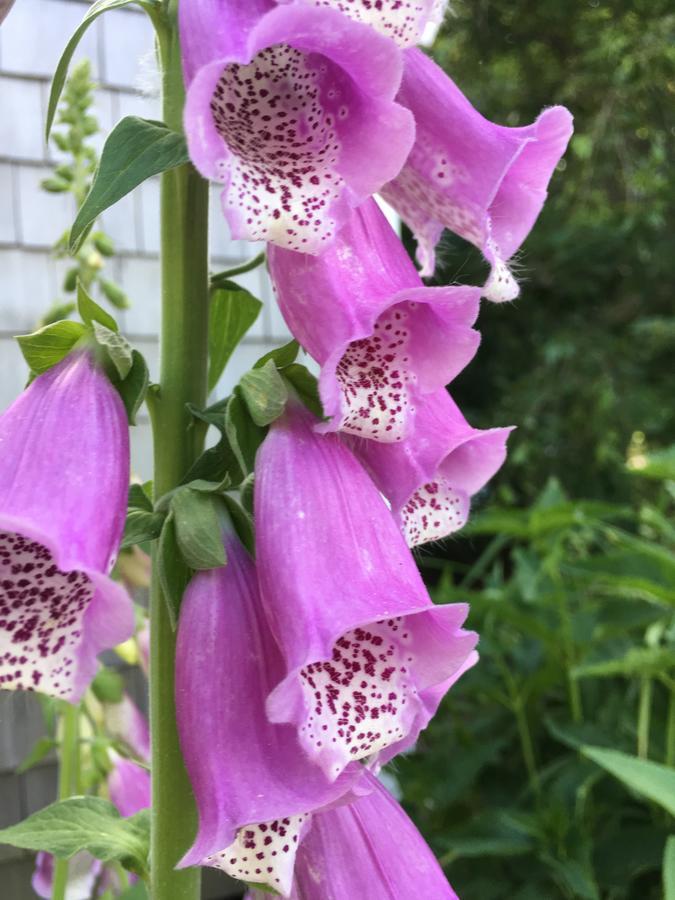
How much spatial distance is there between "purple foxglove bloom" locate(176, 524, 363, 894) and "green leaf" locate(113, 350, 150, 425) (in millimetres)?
90

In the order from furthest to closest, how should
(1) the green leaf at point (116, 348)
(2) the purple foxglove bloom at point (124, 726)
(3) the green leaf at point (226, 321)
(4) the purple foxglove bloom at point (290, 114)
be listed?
(2) the purple foxglove bloom at point (124, 726) → (3) the green leaf at point (226, 321) → (1) the green leaf at point (116, 348) → (4) the purple foxglove bloom at point (290, 114)

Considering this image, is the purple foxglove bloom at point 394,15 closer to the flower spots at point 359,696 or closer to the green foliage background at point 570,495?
the flower spots at point 359,696

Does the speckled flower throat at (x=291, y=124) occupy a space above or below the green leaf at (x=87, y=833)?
above

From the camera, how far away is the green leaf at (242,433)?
48 cm

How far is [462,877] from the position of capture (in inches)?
53.6

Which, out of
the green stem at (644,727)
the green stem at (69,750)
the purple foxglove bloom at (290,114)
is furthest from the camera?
the green stem at (644,727)

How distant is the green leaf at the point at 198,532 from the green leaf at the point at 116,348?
71 millimetres

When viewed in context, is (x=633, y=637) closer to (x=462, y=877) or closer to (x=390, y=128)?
(x=462, y=877)

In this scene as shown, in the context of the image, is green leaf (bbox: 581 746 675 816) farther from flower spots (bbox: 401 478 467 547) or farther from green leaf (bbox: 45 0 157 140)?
green leaf (bbox: 45 0 157 140)

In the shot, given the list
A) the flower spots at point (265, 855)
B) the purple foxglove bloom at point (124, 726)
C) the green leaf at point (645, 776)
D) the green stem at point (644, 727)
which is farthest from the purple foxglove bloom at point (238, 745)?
the green stem at point (644, 727)

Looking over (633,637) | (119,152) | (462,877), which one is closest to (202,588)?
(119,152)

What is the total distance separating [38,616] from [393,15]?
0.31 m

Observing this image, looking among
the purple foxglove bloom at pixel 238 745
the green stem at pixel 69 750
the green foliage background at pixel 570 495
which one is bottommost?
the green foliage background at pixel 570 495

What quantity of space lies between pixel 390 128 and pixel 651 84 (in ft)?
11.3
